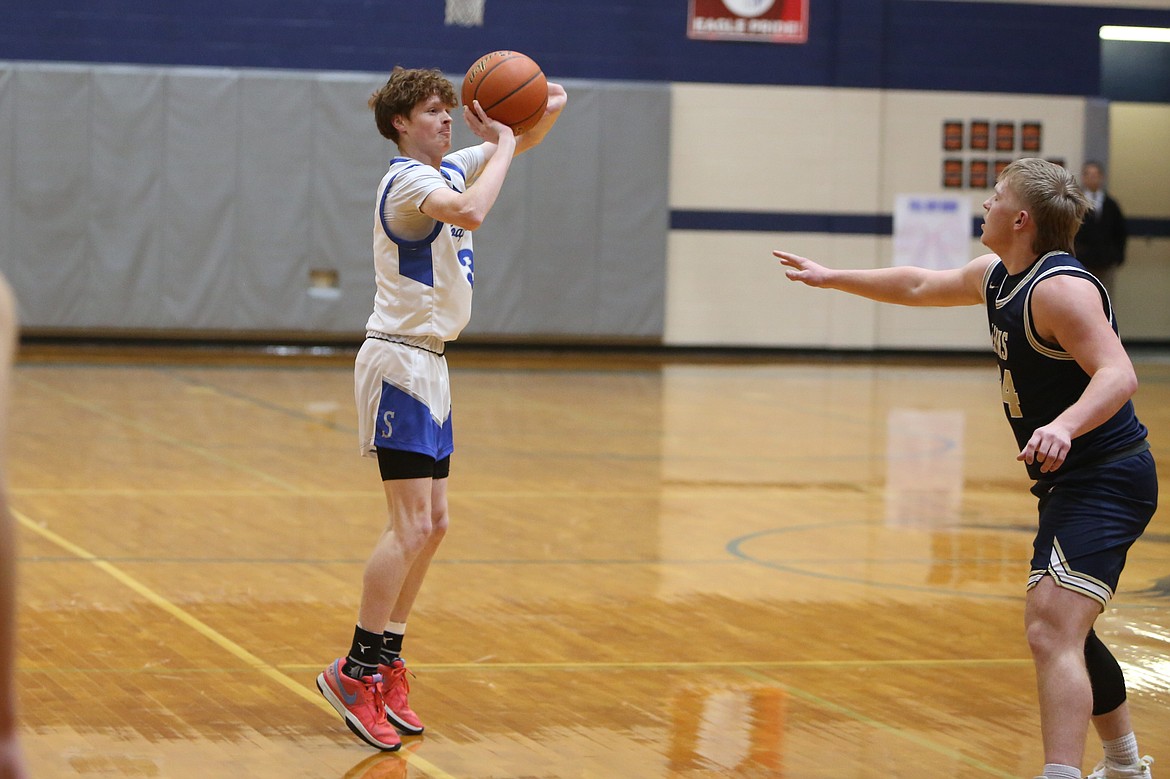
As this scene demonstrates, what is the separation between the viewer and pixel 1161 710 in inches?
176

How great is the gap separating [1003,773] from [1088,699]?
55 centimetres

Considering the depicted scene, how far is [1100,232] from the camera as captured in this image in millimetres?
16844

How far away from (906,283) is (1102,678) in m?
1.10

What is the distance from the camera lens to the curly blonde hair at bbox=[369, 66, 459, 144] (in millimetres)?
→ 4129

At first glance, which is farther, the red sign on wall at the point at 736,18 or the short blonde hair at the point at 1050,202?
the red sign on wall at the point at 736,18

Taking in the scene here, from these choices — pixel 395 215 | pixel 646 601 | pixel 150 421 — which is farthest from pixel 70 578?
pixel 150 421

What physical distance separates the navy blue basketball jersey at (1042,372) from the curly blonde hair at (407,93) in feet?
4.96

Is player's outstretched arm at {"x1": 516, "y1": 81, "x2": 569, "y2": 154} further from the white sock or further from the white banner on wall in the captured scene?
the white banner on wall

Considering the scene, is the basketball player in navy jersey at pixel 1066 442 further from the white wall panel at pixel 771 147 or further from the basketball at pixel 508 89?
the white wall panel at pixel 771 147

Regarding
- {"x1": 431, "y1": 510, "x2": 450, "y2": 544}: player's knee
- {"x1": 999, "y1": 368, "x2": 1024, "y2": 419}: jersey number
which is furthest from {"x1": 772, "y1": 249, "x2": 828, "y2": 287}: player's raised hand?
{"x1": 431, "y1": 510, "x2": 450, "y2": 544}: player's knee

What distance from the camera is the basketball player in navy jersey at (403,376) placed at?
4078mm

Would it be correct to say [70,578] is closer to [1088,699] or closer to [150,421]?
[1088,699]

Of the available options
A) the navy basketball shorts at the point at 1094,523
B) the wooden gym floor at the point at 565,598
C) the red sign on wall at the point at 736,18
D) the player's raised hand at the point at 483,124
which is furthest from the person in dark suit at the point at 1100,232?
the navy basketball shorts at the point at 1094,523

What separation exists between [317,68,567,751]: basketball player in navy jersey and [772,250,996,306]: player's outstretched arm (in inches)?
34.3
